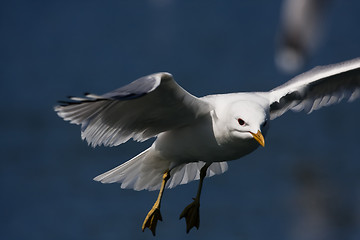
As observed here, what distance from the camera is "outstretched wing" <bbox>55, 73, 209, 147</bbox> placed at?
517 centimetres

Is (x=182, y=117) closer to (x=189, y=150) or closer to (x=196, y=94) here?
(x=189, y=150)

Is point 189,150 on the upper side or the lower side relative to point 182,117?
lower

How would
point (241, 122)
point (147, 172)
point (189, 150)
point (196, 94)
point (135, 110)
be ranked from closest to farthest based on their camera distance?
point (241, 122)
point (135, 110)
point (189, 150)
point (147, 172)
point (196, 94)

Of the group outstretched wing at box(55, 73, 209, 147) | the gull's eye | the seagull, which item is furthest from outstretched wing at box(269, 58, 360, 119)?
outstretched wing at box(55, 73, 209, 147)

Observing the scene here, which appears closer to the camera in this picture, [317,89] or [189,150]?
[189,150]

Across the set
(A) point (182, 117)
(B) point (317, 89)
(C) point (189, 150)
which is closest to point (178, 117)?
(A) point (182, 117)

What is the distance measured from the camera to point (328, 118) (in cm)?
1664

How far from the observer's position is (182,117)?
574cm

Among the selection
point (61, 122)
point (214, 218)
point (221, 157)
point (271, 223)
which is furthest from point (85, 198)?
point (221, 157)

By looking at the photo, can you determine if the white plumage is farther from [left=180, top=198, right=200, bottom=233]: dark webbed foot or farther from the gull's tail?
[left=180, top=198, right=200, bottom=233]: dark webbed foot

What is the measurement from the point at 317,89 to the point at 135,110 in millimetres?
1719

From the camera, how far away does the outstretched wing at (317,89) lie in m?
6.29

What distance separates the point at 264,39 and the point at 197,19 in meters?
2.86

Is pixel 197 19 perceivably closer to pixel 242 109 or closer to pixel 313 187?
pixel 313 187
